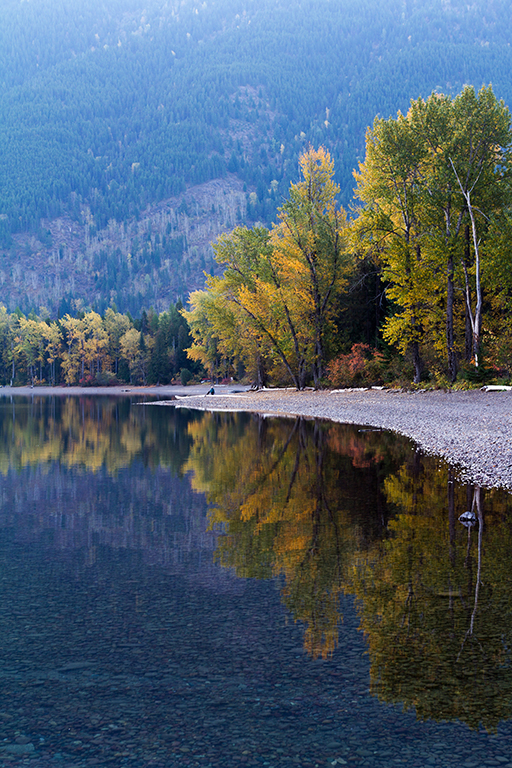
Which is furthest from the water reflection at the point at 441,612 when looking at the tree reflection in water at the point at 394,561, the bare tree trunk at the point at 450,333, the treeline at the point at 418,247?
the bare tree trunk at the point at 450,333

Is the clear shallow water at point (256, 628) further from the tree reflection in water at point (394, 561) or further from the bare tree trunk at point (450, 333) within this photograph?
the bare tree trunk at point (450, 333)

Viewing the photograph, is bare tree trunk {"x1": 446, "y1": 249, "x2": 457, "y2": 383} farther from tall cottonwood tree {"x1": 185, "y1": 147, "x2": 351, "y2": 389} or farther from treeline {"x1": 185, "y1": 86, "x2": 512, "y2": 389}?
tall cottonwood tree {"x1": 185, "y1": 147, "x2": 351, "y2": 389}

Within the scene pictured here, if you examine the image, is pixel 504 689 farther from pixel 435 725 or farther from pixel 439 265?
pixel 439 265

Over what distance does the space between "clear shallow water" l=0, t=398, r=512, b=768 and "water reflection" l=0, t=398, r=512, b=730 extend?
3 centimetres

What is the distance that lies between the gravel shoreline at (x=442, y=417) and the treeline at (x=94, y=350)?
70.3m

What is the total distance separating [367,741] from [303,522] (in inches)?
198

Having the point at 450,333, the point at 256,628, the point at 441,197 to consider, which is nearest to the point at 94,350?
the point at 441,197

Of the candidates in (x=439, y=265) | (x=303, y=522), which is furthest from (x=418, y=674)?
(x=439, y=265)

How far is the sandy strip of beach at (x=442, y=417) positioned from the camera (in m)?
12.5

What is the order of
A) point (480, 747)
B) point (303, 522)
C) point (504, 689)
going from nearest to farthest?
point (480, 747) → point (504, 689) → point (303, 522)

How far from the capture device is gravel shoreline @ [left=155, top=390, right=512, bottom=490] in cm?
1246

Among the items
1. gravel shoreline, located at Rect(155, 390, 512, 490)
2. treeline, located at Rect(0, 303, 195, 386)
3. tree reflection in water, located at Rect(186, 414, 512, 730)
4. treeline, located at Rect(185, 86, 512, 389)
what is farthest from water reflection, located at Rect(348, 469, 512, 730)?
treeline, located at Rect(0, 303, 195, 386)

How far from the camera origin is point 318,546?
23.9 feet

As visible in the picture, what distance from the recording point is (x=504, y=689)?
393 centimetres
